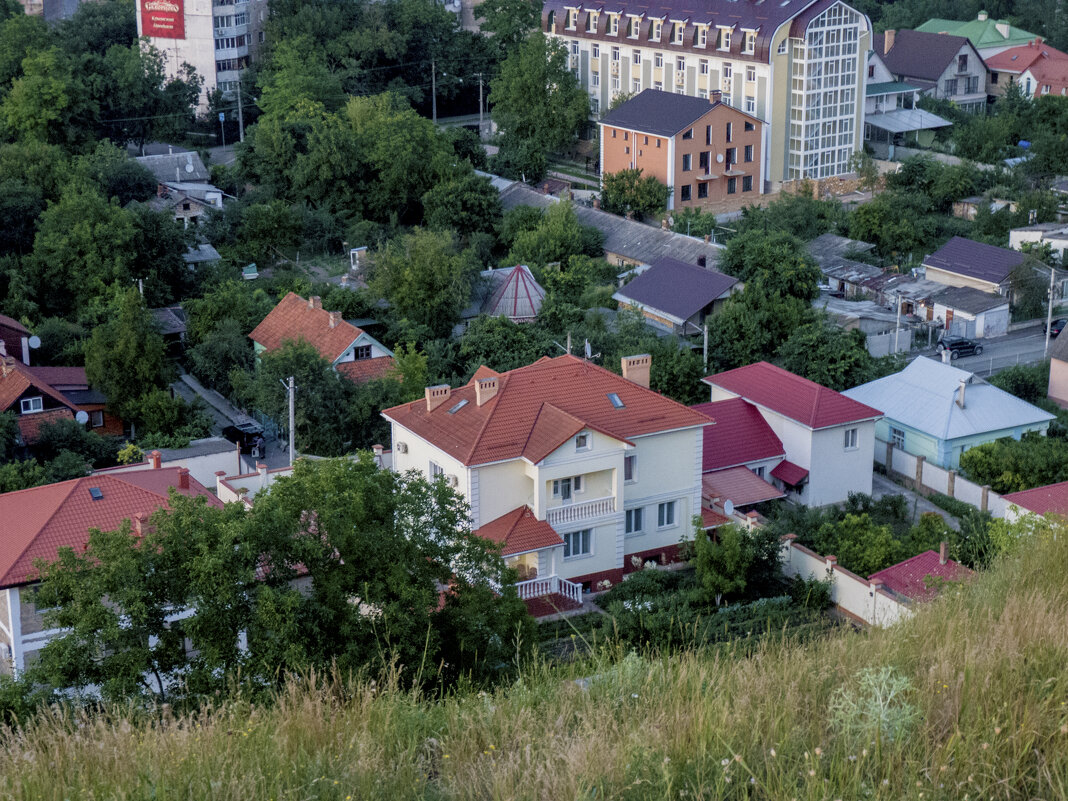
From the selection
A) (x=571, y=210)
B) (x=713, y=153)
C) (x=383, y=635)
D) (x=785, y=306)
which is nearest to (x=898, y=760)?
(x=383, y=635)

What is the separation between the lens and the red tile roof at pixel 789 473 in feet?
71.2

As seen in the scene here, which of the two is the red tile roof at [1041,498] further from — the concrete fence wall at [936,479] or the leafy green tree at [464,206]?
the leafy green tree at [464,206]

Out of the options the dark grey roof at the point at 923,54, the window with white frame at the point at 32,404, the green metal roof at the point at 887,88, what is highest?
the dark grey roof at the point at 923,54

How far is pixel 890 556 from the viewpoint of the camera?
1791 centimetres

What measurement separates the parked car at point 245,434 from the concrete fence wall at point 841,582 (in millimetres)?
10641

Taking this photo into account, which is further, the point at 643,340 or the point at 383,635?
the point at 643,340

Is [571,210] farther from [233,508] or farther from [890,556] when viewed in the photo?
[233,508]

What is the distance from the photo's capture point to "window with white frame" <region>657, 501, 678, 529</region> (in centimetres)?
1980

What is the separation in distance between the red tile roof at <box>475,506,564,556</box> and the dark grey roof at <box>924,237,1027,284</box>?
672 inches

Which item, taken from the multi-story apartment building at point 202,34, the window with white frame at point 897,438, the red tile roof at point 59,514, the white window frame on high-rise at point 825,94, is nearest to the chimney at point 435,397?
the red tile roof at point 59,514

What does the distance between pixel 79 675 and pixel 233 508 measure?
1945 millimetres

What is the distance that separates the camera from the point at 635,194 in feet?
128

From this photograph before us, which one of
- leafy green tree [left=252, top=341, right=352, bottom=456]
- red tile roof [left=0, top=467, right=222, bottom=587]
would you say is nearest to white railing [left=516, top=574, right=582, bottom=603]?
red tile roof [left=0, top=467, right=222, bottom=587]

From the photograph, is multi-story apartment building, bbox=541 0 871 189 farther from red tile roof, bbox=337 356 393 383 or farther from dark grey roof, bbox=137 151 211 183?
red tile roof, bbox=337 356 393 383
